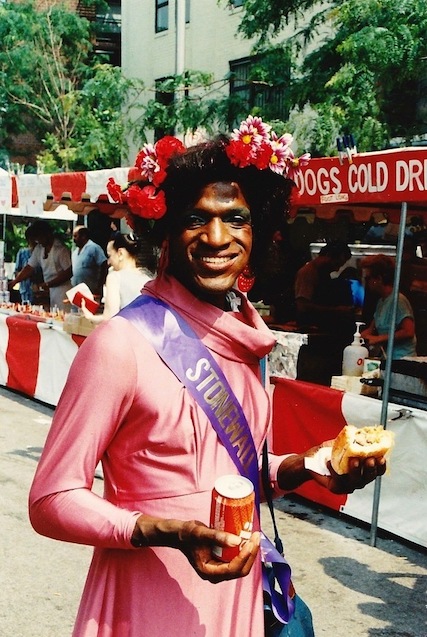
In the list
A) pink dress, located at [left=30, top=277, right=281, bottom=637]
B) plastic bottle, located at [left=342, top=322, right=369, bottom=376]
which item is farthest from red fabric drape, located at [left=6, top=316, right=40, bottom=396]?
pink dress, located at [left=30, top=277, right=281, bottom=637]

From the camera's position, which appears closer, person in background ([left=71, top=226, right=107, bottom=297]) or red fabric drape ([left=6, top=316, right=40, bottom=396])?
red fabric drape ([left=6, top=316, right=40, bottom=396])

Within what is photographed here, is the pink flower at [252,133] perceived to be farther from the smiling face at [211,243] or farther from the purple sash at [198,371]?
the purple sash at [198,371]

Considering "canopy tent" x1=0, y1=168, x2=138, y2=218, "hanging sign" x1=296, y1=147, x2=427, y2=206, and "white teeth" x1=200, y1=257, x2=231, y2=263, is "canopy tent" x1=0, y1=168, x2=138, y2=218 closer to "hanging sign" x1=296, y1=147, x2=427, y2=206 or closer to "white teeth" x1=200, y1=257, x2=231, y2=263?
"hanging sign" x1=296, y1=147, x2=427, y2=206

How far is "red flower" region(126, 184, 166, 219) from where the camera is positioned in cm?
184

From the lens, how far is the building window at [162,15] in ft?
74.1

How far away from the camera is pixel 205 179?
1852 millimetres

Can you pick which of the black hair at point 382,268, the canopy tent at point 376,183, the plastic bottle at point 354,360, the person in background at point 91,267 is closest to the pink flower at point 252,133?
the canopy tent at point 376,183

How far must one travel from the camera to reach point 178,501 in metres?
1.66

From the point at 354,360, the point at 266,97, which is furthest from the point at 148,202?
the point at 266,97

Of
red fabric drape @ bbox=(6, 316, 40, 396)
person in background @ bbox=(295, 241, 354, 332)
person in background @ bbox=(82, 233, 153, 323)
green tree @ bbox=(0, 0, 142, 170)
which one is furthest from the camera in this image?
green tree @ bbox=(0, 0, 142, 170)

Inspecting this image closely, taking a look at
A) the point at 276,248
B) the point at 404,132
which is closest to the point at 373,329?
the point at 276,248

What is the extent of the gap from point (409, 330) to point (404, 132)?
7203 mm

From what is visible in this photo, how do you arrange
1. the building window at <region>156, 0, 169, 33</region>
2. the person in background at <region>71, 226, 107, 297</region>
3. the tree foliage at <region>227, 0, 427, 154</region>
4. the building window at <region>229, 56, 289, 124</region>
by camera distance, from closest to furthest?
the person in background at <region>71, 226, 107, 297</region>
the tree foliage at <region>227, 0, 427, 154</region>
the building window at <region>229, 56, 289, 124</region>
the building window at <region>156, 0, 169, 33</region>

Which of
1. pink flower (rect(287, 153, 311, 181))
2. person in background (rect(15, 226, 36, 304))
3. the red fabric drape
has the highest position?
pink flower (rect(287, 153, 311, 181))
